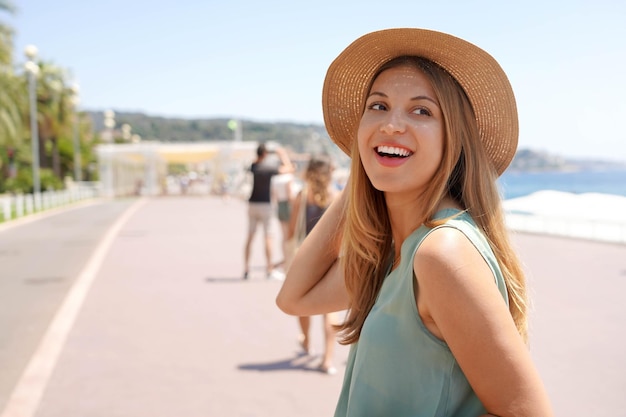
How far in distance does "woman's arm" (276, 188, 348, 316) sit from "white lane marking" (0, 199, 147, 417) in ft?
9.74

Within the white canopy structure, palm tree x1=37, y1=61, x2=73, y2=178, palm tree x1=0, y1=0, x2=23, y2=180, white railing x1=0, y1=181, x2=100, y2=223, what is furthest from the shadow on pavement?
palm tree x1=37, y1=61, x2=73, y2=178

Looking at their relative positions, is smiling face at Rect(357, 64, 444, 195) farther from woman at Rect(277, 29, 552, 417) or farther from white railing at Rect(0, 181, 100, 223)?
white railing at Rect(0, 181, 100, 223)

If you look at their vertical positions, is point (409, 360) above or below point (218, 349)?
above

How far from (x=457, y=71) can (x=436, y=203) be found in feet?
1.08

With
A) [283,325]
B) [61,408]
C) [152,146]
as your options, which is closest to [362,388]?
[61,408]

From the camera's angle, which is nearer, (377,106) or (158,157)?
(377,106)

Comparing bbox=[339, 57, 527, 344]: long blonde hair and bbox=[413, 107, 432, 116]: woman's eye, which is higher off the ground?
bbox=[413, 107, 432, 116]: woman's eye

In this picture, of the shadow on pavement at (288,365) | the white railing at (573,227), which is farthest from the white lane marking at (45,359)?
the white railing at (573,227)

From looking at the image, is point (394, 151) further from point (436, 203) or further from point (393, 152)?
point (436, 203)

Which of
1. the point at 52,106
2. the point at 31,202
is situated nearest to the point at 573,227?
the point at 31,202

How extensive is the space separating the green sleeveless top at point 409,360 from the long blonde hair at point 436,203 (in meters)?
0.08

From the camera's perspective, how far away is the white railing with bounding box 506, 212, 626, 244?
41.8 feet

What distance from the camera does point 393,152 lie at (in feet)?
4.73

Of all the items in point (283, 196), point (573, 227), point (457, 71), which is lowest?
point (573, 227)
